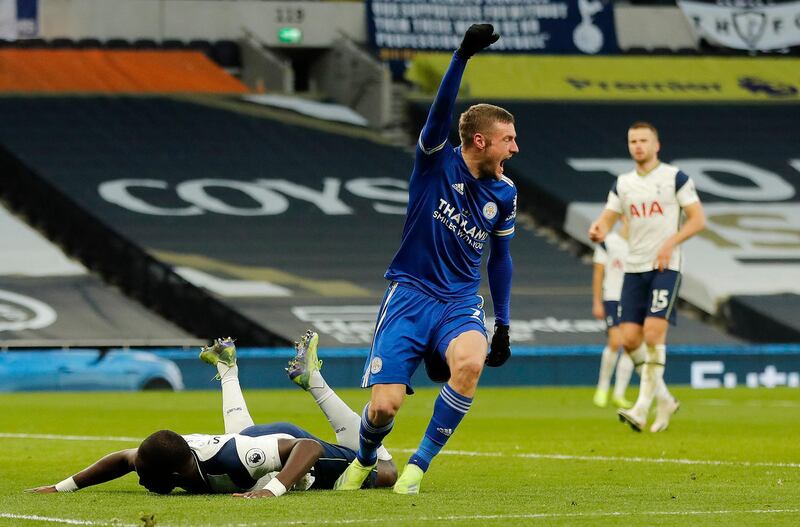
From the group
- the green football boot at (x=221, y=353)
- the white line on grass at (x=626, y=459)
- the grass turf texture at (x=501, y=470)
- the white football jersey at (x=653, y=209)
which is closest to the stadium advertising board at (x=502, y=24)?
the grass turf texture at (x=501, y=470)

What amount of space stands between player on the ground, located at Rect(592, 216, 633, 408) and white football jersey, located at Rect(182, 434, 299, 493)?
966 cm

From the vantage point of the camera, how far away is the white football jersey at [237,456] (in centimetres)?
813

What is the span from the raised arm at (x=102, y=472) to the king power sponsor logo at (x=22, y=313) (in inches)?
681

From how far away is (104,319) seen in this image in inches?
1029

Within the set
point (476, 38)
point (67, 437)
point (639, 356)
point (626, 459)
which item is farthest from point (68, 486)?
point (639, 356)

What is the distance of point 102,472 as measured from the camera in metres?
8.22

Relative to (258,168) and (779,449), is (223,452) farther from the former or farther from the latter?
(258,168)

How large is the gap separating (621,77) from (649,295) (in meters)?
23.0

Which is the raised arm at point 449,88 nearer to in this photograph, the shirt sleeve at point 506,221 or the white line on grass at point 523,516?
the shirt sleeve at point 506,221

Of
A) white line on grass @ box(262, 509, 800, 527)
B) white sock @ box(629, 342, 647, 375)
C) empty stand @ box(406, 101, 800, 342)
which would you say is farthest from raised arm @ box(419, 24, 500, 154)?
empty stand @ box(406, 101, 800, 342)

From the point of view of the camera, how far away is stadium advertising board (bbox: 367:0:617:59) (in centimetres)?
3516

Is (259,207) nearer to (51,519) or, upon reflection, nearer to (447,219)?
(447,219)

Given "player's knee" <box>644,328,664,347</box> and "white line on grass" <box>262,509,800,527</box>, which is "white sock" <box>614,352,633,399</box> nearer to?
"player's knee" <box>644,328,664,347</box>

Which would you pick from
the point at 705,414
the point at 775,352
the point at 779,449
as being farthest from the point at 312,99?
the point at 779,449
